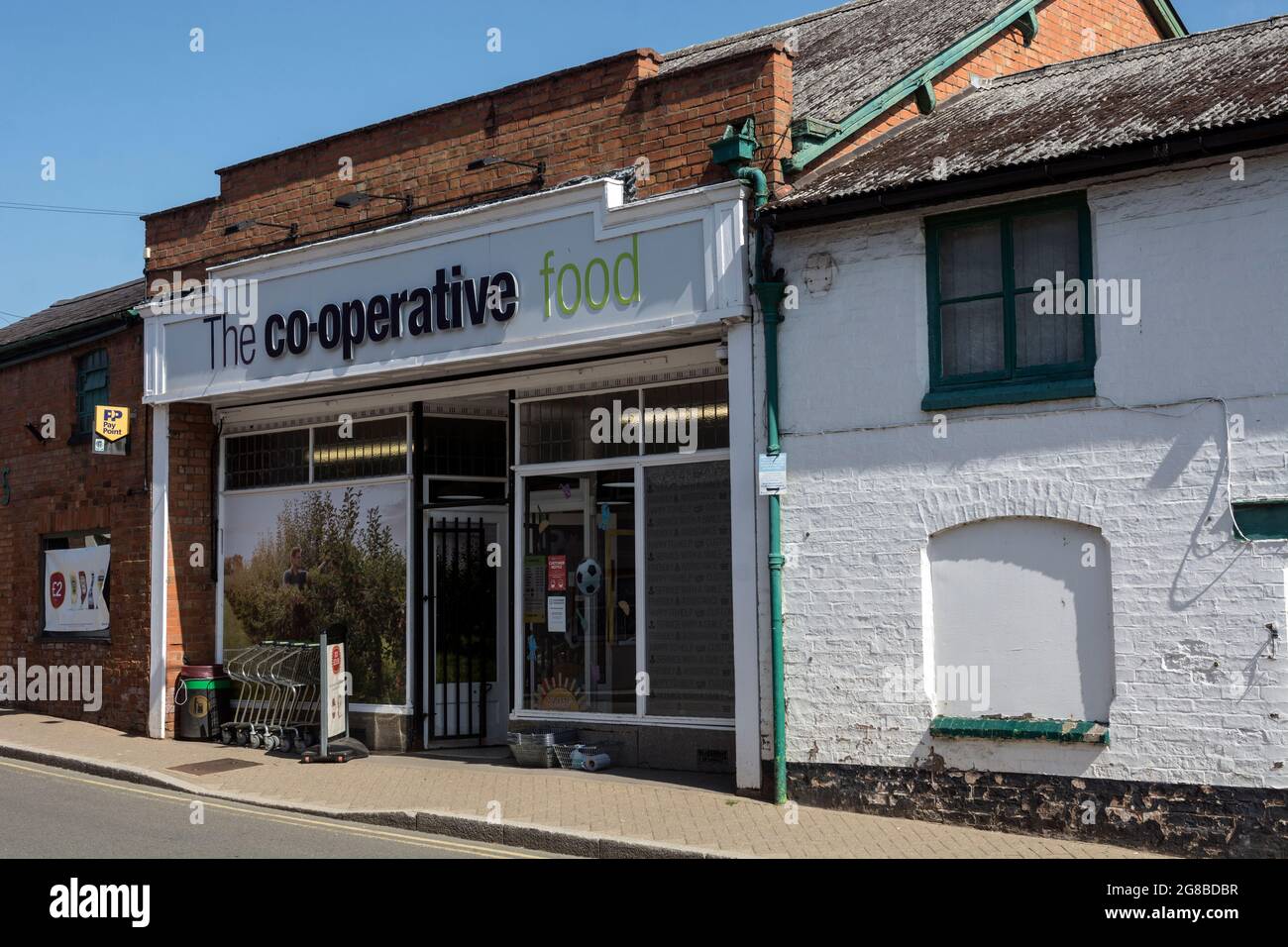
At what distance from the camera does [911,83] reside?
12.7 metres

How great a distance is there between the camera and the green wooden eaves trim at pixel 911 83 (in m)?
11.7

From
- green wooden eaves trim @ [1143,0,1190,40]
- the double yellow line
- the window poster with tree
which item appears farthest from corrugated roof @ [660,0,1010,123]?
the double yellow line

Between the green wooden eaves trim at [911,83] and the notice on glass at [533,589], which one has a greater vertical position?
the green wooden eaves trim at [911,83]

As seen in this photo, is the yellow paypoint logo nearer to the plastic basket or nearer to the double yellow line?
the double yellow line

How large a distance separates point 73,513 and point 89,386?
5.60 feet

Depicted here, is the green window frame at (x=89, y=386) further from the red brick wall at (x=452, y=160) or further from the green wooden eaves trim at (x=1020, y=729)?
the green wooden eaves trim at (x=1020, y=729)

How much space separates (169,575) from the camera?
53.9 ft

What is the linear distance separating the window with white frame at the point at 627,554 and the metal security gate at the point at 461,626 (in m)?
1.39

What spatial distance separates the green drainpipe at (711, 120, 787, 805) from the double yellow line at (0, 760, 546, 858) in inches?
91.5

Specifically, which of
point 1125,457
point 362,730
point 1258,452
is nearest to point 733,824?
point 1125,457

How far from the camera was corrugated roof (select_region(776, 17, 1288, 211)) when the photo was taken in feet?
31.6

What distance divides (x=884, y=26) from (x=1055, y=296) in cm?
624

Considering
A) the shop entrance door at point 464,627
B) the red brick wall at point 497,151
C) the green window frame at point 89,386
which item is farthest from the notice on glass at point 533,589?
the green window frame at point 89,386
